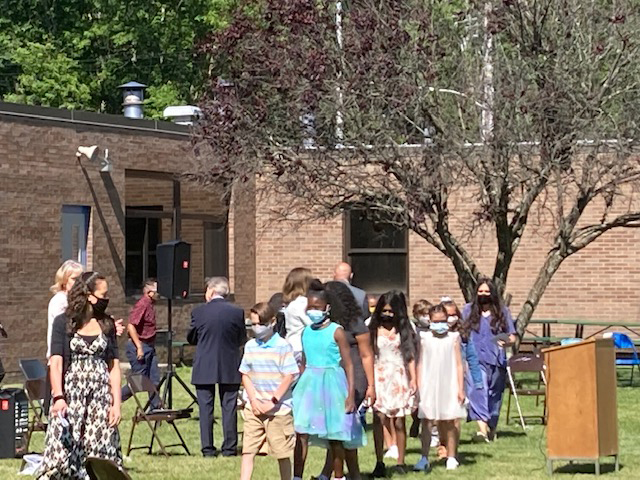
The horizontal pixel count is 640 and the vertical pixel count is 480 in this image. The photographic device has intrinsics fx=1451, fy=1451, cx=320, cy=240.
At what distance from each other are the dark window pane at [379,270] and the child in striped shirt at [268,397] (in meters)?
18.0

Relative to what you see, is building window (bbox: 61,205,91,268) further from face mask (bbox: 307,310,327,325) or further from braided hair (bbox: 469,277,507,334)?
face mask (bbox: 307,310,327,325)

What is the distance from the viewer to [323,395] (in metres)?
11.7

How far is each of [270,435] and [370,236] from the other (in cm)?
1848

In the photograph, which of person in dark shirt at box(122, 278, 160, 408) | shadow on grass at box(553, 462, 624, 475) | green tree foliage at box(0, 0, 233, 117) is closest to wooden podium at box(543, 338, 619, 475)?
shadow on grass at box(553, 462, 624, 475)

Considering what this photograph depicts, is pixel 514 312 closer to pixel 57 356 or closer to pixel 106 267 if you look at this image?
pixel 106 267

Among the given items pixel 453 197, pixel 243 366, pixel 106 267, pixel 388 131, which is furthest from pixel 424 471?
pixel 453 197

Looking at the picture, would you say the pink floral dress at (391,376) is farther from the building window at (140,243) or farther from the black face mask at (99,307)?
the building window at (140,243)

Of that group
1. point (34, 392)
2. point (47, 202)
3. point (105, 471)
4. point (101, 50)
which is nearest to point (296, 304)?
point (34, 392)

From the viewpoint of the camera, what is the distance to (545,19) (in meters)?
20.5

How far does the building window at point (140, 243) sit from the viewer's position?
87.2 ft

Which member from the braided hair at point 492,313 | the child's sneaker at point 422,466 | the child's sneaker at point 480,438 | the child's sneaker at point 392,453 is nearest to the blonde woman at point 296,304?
the child's sneaker at point 422,466

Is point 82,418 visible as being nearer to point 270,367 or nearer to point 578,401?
point 270,367

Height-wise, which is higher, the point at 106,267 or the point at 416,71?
the point at 416,71

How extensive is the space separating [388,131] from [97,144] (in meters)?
6.58
